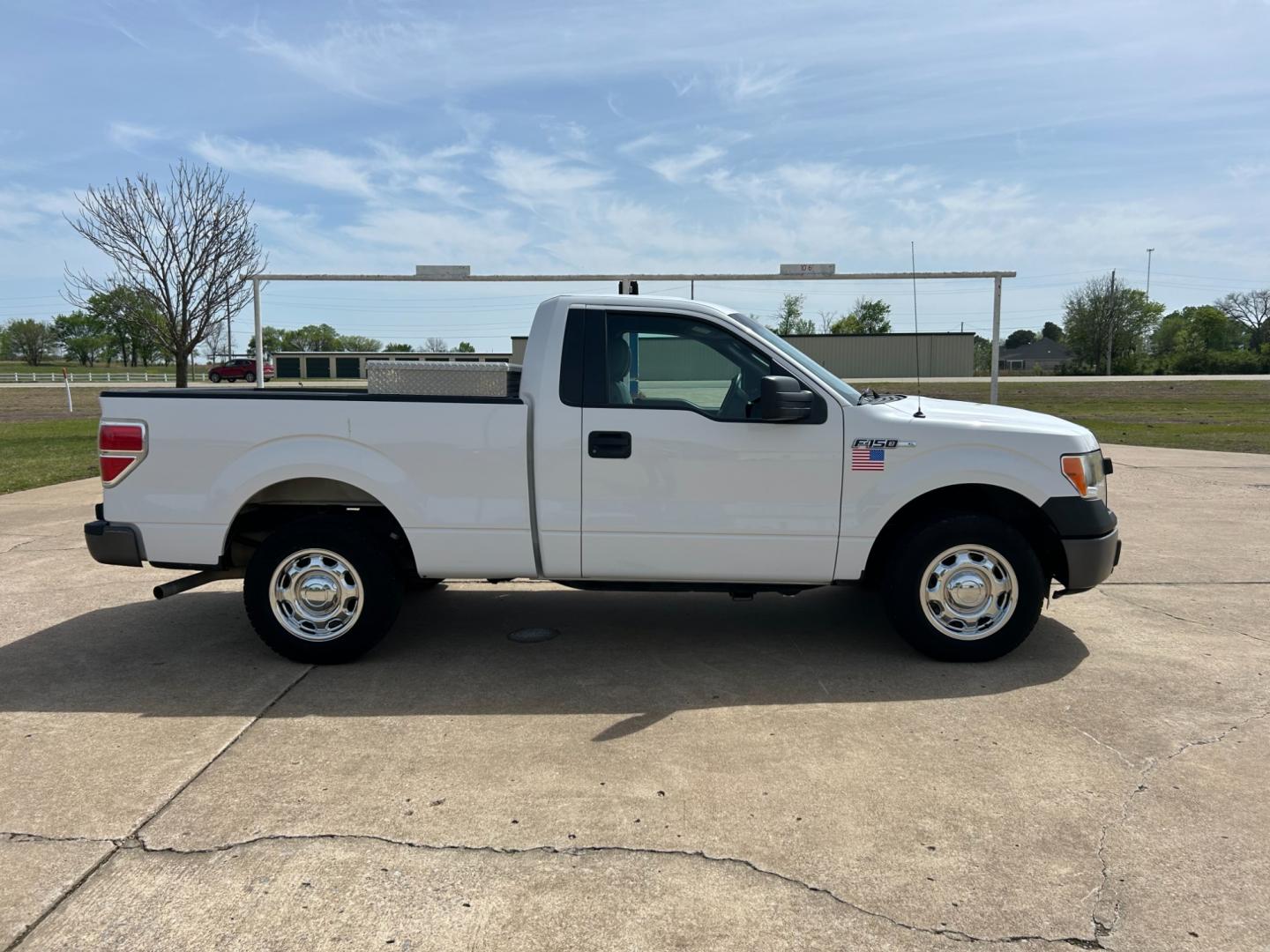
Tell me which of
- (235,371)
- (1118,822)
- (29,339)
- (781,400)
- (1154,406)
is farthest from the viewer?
(29,339)

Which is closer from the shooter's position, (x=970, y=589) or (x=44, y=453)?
(x=970, y=589)

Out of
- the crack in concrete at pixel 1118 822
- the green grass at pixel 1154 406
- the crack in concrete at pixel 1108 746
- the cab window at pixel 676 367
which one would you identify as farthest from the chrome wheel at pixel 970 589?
the green grass at pixel 1154 406

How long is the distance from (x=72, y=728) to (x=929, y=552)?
4.25 metres

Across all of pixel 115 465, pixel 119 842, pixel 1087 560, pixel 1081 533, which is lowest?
pixel 119 842

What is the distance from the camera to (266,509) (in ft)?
16.8

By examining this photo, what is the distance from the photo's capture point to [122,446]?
4801mm

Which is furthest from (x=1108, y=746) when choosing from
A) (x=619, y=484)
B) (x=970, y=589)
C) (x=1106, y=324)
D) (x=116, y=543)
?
(x=1106, y=324)

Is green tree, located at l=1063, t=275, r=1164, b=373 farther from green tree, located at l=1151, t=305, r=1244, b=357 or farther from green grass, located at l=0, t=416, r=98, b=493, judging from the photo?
green grass, located at l=0, t=416, r=98, b=493

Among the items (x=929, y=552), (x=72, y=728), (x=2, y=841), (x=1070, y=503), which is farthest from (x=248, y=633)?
(x=1070, y=503)

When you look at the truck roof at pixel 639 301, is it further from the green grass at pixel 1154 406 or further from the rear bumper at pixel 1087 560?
the green grass at pixel 1154 406

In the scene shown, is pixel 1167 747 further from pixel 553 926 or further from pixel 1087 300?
pixel 1087 300

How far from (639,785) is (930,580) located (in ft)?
6.94

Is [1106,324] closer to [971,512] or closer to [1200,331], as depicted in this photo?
[1200,331]

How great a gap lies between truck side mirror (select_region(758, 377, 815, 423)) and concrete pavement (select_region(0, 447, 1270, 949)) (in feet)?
4.58
